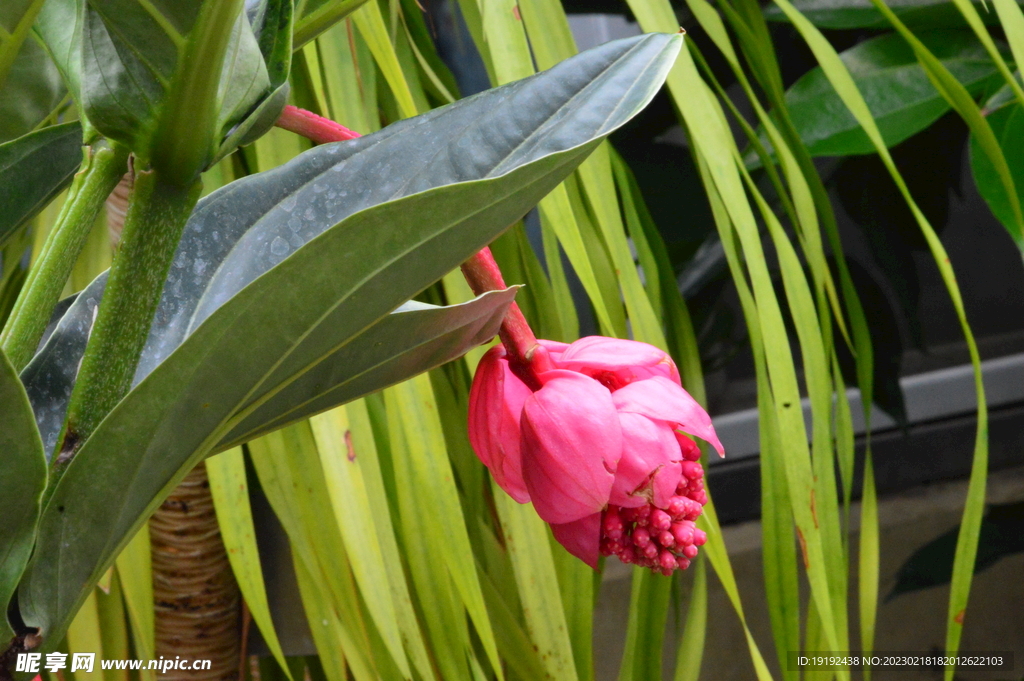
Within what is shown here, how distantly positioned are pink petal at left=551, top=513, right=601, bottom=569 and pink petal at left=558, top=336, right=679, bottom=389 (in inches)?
1.4

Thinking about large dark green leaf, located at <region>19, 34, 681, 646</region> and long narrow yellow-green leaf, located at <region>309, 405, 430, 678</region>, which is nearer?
large dark green leaf, located at <region>19, 34, 681, 646</region>

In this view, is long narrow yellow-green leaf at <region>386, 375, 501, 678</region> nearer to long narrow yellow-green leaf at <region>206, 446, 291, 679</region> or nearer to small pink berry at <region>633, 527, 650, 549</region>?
long narrow yellow-green leaf at <region>206, 446, 291, 679</region>

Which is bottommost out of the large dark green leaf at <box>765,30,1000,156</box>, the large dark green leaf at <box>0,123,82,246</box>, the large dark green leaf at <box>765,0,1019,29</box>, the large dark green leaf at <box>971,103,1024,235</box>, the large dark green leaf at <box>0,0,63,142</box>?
the large dark green leaf at <box>0,123,82,246</box>

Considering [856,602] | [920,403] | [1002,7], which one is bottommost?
[856,602]

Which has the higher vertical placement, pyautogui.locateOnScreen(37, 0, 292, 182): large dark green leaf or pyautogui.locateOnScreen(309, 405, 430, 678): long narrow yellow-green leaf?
pyautogui.locateOnScreen(37, 0, 292, 182): large dark green leaf

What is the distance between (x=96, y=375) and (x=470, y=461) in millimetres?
414

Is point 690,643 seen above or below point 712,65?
below

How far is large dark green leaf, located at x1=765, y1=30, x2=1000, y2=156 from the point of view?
661mm

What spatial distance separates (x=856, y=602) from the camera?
0.94 meters

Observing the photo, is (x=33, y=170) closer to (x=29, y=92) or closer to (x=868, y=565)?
(x=29, y=92)

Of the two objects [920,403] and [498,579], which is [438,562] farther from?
[920,403]

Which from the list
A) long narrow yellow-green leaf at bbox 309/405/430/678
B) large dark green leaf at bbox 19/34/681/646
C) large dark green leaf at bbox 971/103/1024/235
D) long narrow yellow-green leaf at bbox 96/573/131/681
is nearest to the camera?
large dark green leaf at bbox 19/34/681/646

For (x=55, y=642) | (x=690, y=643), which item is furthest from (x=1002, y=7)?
(x=55, y=642)

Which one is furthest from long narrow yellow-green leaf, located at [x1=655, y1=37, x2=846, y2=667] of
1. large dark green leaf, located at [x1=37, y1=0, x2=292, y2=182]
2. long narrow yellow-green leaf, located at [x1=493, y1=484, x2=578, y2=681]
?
large dark green leaf, located at [x1=37, y1=0, x2=292, y2=182]
